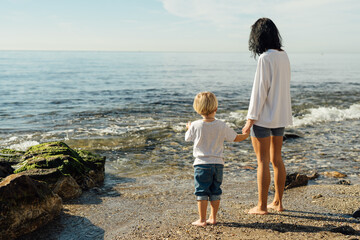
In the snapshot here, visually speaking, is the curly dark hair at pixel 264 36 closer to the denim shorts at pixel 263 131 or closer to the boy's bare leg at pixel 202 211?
the denim shorts at pixel 263 131

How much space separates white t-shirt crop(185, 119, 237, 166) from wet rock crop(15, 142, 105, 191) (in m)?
2.76

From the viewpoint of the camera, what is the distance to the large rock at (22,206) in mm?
3857

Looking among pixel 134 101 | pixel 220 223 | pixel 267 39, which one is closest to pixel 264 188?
pixel 220 223

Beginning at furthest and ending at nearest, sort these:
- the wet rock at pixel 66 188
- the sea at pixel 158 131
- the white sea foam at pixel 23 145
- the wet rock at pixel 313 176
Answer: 1. the white sea foam at pixel 23 145
2. the sea at pixel 158 131
3. the wet rock at pixel 313 176
4. the wet rock at pixel 66 188

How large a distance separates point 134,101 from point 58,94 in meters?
7.08

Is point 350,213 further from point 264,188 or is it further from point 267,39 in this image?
point 267,39

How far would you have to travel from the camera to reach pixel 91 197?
566 cm

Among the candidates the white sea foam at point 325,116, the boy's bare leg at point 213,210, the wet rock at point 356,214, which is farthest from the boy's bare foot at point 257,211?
the white sea foam at point 325,116

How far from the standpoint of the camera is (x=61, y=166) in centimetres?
599

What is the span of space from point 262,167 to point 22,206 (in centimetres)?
317

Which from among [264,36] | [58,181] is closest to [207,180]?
[264,36]

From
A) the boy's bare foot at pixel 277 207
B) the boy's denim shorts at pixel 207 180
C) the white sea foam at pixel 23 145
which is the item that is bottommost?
the white sea foam at pixel 23 145

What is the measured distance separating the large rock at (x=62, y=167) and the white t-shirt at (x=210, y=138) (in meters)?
2.76

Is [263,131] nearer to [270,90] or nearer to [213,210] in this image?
[270,90]
